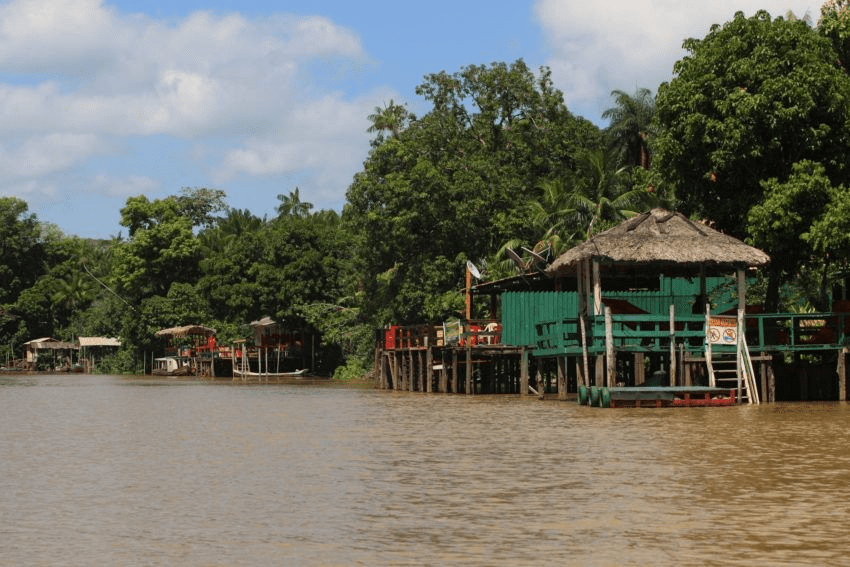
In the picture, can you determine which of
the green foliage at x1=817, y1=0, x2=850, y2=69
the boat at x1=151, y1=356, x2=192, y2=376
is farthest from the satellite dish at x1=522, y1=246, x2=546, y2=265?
the boat at x1=151, y1=356, x2=192, y2=376

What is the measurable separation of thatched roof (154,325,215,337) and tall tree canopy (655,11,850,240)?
52.7 m

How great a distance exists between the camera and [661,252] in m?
29.7

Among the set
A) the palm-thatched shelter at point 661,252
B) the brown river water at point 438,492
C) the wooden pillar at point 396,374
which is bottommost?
the brown river water at point 438,492

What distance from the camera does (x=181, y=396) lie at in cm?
4416

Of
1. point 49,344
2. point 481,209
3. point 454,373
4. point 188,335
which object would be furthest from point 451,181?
point 49,344

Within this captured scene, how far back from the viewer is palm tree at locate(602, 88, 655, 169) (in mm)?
59375

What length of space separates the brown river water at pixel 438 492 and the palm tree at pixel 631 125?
1359 inches

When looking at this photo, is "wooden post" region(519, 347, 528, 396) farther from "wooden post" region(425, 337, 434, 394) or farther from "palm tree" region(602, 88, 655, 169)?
"palm tree" region(602, 88, 655, 169)

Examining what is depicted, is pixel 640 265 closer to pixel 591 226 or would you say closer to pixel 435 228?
pixel 591 226

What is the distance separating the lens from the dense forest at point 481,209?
3144 cm

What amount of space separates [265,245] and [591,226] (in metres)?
31.6

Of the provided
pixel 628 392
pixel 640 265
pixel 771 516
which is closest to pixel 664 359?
pixel 640 265

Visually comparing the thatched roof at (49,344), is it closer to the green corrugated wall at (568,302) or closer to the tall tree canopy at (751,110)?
the green corrugated wall at (568,302)

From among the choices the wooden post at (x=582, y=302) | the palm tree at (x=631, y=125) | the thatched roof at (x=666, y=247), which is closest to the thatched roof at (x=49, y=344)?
the palm tree at (x=631, y=125)
